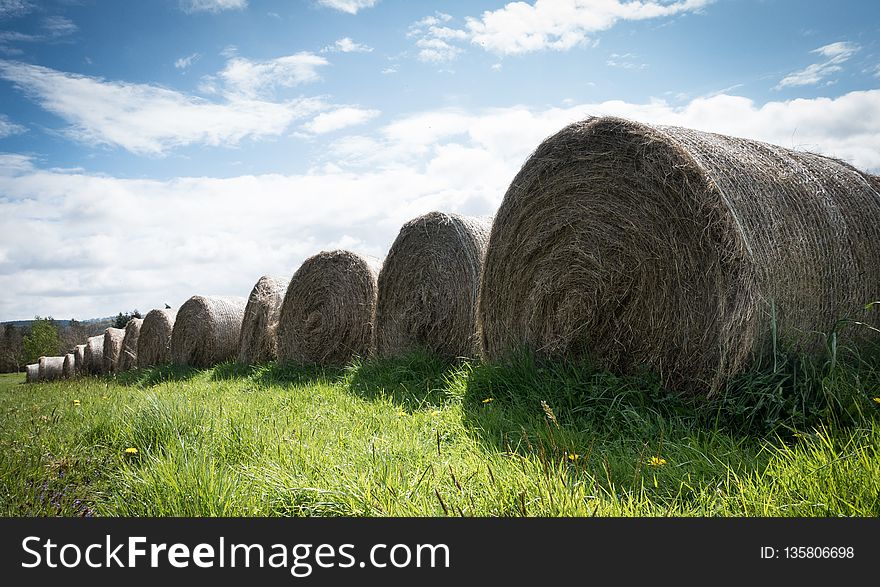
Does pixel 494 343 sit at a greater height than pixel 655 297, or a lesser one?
lesser

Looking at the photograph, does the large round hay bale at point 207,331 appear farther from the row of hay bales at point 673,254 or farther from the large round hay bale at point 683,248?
the large round hay bale at point 683,248

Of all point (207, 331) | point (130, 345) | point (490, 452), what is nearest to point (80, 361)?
point (130, 345)

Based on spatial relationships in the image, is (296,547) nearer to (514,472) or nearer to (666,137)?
(514,472)

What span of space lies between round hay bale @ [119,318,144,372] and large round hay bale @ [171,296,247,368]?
14.2 feet

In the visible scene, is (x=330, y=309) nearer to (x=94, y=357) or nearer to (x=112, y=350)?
(x=112, y=350)

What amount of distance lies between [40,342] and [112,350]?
21957 millimetres

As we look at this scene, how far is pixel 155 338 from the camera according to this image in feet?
50.2

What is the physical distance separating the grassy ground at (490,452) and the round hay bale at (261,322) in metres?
5.50

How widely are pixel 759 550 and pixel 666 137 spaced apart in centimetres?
298

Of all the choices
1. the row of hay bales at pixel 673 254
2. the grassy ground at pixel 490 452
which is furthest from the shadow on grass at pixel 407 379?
the row of hay bales at pixel 673 254

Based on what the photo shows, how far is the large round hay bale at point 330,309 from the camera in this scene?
888 cm

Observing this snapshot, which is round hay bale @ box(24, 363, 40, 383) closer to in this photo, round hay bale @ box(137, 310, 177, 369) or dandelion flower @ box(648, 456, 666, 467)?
round hay bale @ box(137, 310, 177, 369)

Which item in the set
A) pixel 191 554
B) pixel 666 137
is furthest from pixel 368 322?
pixel 191 554

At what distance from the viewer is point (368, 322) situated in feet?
28.9
